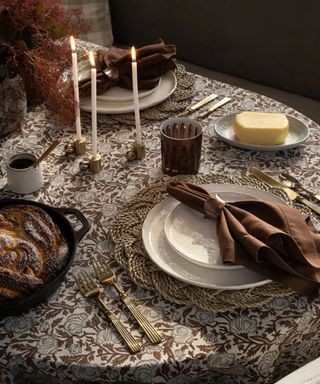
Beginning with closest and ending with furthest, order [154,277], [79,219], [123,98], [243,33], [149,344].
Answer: [149,344] < [154,277] < [79,219] < [123,98] < [243,33]

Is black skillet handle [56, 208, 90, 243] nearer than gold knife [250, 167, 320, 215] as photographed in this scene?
Yes

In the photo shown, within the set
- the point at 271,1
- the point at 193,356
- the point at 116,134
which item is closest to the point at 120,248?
the point at 193,356

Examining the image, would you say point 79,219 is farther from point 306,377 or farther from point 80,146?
point 306,377

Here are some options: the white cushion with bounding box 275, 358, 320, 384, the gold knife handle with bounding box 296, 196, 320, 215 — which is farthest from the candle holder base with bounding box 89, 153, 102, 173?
the white cushion with bounding box 275, 358, 320, 384

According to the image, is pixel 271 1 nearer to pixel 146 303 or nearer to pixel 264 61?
pixel 264 61

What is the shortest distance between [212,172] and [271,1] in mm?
1079

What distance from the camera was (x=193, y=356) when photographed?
31.6 inches

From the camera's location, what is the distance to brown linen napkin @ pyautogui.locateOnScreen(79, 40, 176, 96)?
4.68ft

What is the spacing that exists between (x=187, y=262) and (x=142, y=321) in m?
0.15

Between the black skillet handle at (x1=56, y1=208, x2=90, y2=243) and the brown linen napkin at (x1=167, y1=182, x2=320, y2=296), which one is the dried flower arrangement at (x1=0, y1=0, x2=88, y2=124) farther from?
the brown linen napkin at (x1=167, y1=182, x2=320, y2=296)

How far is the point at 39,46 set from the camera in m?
1.17

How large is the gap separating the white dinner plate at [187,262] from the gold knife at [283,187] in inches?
2.4

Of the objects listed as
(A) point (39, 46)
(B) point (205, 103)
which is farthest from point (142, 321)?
(B) point (205, 103)

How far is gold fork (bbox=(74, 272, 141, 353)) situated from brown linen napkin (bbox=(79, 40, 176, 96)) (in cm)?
63
